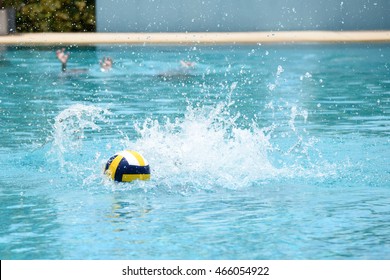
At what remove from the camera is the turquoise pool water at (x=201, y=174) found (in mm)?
8070

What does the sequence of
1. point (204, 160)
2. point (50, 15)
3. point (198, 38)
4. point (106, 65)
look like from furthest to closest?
point (50, 15) → point (198, 38) → point (106, 65) → point (204, 160)

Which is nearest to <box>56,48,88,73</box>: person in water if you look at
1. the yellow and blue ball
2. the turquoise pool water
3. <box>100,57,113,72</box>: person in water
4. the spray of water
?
<box>100,57,113,72</box>: person in water

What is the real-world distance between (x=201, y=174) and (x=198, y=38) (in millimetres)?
17537

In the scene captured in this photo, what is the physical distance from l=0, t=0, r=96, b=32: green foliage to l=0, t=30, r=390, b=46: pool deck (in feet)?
2.38

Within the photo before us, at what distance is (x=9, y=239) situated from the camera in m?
8.20

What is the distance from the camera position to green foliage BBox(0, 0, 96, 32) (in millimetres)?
30109

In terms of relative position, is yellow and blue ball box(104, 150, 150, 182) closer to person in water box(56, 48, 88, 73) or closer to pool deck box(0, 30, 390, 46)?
person in water box(56, 48, 88, 73)

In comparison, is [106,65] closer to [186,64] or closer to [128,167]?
[186,64]

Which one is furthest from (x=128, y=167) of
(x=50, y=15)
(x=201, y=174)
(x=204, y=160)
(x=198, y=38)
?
(x=50, y=15)

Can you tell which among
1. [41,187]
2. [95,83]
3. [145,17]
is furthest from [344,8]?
[41,187]

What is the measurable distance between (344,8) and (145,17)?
607cm

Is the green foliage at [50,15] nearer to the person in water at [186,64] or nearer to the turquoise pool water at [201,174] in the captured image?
the person in water at [186,64]

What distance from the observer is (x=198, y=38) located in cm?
2769
